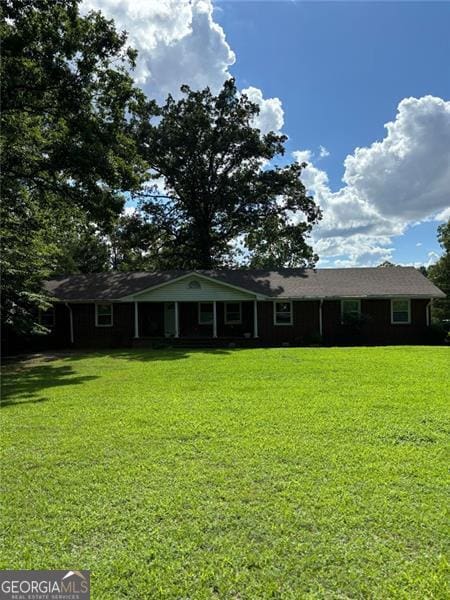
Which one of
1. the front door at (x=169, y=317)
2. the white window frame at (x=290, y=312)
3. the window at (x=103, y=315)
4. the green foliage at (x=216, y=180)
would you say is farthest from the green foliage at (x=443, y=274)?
the window at (x=103, y=315)

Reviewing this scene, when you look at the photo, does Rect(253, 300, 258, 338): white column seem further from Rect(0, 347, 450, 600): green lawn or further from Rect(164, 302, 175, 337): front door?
Rect(0, 347, 450, 600): green lawn

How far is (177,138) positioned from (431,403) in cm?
2807

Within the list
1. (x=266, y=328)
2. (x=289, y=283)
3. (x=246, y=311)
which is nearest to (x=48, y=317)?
(x=246, y=311)

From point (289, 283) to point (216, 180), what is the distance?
1282 centimetres

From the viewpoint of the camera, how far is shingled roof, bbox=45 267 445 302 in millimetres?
21547

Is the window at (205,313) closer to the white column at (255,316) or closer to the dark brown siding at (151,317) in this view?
the dark brown siding at (151,317)

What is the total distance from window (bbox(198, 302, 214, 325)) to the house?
0.18 feet

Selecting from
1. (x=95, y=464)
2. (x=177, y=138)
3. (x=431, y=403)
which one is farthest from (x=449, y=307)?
(x=95, y=464)

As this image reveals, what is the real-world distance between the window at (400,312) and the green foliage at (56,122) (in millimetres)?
13796

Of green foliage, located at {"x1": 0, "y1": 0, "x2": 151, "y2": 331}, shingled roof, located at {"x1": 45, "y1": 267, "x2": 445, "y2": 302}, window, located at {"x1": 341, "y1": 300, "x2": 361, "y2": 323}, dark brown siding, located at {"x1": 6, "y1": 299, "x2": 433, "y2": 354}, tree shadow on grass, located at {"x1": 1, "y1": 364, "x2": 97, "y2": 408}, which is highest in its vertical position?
green foliage, located at {"x1": 0, "y1": 0, "x2": 151, "y2": 331}

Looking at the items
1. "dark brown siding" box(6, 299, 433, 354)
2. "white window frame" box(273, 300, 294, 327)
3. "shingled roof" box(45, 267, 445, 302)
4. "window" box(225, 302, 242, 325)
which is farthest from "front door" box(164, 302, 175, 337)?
"white window frame" box(273, 300, 294, 327)

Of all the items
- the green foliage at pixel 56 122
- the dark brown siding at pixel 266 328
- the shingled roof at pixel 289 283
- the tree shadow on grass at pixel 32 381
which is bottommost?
the tree shadow on grass at pixel 32 381

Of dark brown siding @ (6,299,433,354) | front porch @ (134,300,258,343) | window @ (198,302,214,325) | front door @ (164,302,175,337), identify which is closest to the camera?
dark brown siding @ (6,299,433,354)

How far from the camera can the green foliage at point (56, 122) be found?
13.8m
